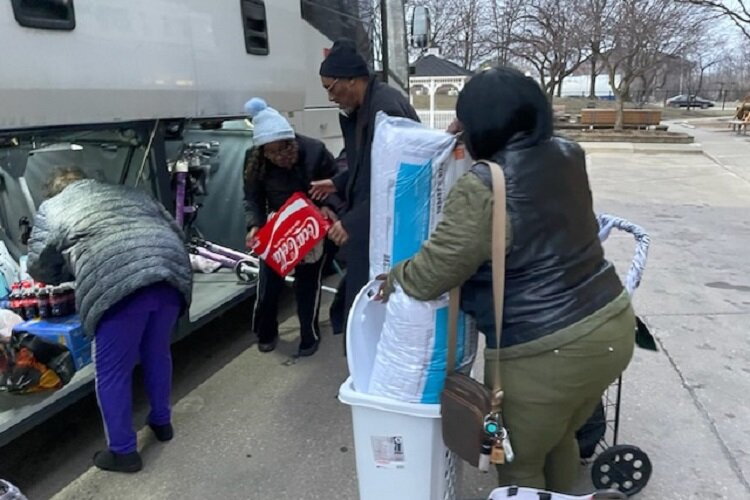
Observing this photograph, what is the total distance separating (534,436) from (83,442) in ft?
8.48

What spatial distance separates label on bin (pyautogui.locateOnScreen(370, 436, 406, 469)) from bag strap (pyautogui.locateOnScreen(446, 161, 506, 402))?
0.30 meters

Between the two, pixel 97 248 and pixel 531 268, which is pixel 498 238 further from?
pixel 97 248

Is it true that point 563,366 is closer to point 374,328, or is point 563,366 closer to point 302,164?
point 374,328

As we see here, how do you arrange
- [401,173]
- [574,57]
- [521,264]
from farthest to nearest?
1. [574,57]
2. [401,173]
3. [521,264]

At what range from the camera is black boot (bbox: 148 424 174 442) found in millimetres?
3404

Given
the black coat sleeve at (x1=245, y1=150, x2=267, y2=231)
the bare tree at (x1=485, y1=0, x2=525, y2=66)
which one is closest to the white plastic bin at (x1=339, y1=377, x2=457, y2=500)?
the black coat sleeve at (x1=245, y1=150, x2=267, y2=231)

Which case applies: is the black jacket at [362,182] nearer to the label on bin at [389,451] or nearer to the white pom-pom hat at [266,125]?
the white pom-pom hat at [266,125]

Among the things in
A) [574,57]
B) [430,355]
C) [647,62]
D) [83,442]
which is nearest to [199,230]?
[83,442]

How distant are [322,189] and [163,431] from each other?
5.20 ft

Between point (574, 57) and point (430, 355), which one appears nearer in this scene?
point (430, 355)

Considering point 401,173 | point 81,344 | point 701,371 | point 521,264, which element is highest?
point 401,173

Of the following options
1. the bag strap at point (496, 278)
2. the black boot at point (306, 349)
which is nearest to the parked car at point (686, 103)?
the black boot at point (306, 349)

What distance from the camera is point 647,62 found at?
20.1 meters

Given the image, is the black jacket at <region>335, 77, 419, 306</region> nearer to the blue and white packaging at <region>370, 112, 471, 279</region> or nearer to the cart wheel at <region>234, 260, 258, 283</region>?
the blue and white packaging at <region>370, 112, 471, 279</region>
